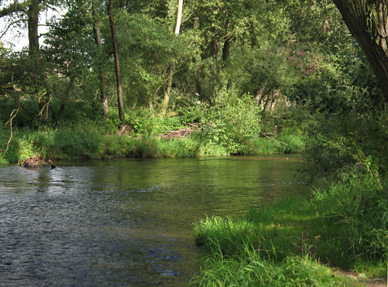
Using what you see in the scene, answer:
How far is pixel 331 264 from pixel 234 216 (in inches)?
162

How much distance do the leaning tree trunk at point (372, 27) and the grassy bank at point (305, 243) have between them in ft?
5.95

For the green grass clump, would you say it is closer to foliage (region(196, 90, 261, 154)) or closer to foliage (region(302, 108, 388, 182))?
foliage (region(302, 108, 388, 182))

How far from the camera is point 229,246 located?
23.4 feet

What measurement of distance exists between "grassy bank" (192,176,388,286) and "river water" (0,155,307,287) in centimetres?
60

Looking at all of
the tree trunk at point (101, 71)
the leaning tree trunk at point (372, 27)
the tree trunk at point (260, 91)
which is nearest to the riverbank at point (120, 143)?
the tree trunk at point (101, 71)

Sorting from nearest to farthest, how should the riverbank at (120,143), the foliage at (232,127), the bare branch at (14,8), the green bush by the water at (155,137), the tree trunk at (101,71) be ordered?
1. the riverbank at (120,143)
2. the green bush by the water at (155,137)
3. the bare branch at (14,8)
4. the tree trunk at (101,71)
5. the foliage at (232,127)

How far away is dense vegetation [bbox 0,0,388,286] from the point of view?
6.58 metres

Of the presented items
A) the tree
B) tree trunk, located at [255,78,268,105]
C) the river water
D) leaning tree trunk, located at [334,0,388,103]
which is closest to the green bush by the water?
the tree

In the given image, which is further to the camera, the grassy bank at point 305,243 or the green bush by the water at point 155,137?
the green bush by the water at point 155,137

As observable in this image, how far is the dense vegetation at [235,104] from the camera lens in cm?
658

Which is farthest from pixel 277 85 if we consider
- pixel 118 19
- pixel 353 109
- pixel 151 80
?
pixel 353 109

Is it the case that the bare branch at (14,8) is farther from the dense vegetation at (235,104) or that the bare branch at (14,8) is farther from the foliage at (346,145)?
the foliage at (346,145)

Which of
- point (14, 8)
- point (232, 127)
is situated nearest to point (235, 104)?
point (232, 127)

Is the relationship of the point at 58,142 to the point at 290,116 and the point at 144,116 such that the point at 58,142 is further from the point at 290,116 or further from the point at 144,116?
the point at 290,116
